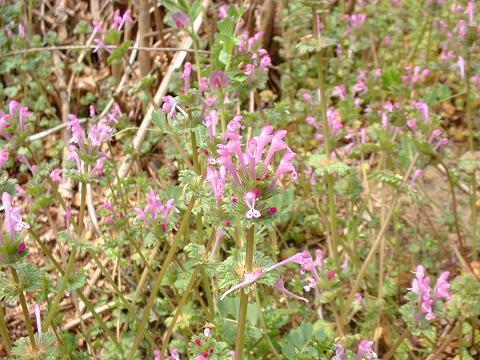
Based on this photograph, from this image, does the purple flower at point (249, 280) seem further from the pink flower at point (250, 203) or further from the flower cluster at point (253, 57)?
the flower cluster at point (253, 57)

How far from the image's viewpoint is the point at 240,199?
1.27 m

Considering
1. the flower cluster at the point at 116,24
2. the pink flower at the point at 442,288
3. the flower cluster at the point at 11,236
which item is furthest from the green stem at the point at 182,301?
the flower cluster at the point at 116,24

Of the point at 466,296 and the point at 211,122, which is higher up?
the point at 211,122

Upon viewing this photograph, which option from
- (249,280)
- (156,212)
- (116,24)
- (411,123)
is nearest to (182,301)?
(156,212)

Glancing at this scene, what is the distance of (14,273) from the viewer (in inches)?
60.7

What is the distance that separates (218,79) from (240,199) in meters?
0.74

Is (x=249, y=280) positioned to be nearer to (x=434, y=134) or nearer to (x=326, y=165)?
(x=326, y=165)

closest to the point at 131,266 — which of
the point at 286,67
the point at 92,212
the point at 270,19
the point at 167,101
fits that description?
the point at 92,212

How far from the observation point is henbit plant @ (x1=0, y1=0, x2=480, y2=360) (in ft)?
5.50

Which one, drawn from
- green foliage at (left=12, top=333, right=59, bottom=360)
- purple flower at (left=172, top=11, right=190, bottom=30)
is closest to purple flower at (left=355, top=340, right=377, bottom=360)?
green foliage at (left=12, top=333, right=59, bottom=360)

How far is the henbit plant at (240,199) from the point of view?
5.50 ft

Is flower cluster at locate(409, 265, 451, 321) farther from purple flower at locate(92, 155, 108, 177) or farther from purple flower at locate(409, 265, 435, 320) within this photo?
purple flower at locate(92, 155, 108, 177)

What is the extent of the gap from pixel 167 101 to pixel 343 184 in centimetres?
109

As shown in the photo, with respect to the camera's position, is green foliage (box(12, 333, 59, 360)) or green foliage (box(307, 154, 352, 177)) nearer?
green foliage (box(12, 333, 59, 360))
